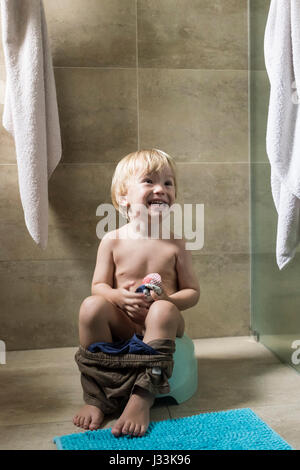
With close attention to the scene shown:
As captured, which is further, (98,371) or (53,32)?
(53,32)

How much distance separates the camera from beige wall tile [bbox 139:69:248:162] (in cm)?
164

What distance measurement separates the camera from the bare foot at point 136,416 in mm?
1032

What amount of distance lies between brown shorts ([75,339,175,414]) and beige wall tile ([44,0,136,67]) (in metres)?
0.94

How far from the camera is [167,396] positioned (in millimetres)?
1217

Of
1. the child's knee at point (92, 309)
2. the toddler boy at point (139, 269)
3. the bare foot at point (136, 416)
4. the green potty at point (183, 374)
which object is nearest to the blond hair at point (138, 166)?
the toddler boy at point (139, 269)

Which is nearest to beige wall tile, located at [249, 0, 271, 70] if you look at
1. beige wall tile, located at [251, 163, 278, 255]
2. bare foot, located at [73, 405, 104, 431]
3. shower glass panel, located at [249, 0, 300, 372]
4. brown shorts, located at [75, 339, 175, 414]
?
shower glass panel, located at [249, 0, 300, 372]

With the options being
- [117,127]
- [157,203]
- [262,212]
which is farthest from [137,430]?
[117,127]

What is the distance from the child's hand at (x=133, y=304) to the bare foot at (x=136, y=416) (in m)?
0.20

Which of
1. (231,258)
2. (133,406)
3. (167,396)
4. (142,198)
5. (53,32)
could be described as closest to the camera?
(133,406)

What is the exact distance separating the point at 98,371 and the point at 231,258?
0.72 metres

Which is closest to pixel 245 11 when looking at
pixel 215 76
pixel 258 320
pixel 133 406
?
pixel 215 76

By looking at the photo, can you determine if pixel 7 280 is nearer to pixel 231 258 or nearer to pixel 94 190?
pixel 94 190

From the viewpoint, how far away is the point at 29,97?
1397mm

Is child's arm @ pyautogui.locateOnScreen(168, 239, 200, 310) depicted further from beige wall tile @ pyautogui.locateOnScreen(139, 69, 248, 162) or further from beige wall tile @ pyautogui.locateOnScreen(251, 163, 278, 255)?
beige wall tile @ pyautogui.locateOnScreen(139, 69, 248, 162)
